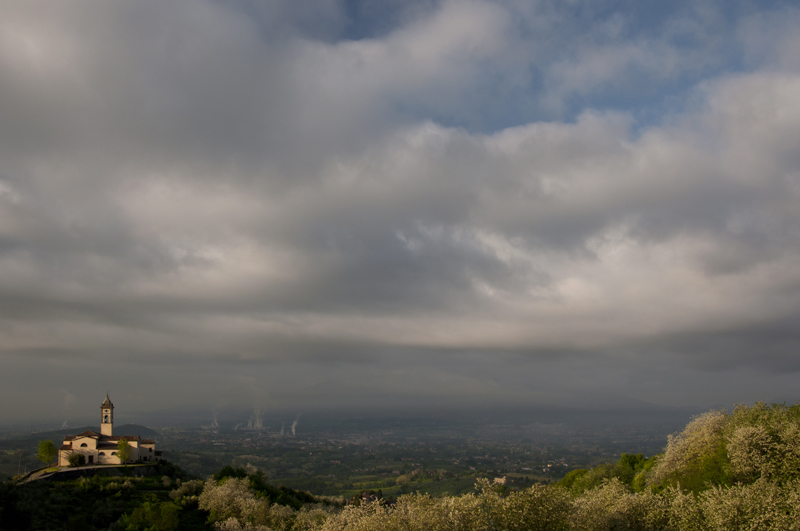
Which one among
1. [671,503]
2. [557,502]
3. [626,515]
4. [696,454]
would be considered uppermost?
[557,502]

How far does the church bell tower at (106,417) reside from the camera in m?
93.8

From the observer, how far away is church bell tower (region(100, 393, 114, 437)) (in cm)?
9375

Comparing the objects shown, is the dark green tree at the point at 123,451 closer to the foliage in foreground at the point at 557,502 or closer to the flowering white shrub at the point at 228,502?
the foliage in foreground at the point at 557,502

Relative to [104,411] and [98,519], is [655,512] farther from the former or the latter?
[104,411]

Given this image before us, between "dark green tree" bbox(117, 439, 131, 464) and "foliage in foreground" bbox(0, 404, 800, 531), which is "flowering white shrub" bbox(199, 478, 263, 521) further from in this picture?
"dark green tree" bbox(117, 439, 131, 464)

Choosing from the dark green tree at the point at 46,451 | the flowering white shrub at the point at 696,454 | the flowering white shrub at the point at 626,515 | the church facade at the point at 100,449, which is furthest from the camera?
the church facade at the point at 100,449

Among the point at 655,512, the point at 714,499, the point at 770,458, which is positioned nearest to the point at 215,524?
the point at 655,512

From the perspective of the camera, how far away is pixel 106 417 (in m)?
95.1

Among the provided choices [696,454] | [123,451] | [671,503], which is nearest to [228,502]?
[123,451]

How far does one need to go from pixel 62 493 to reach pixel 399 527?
51.5 meters

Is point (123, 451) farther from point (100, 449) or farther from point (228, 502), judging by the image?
point (228, 502)

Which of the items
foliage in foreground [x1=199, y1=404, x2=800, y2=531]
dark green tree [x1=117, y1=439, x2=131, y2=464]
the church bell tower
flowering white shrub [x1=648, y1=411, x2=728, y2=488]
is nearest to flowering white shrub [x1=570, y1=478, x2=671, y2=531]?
foliage in foreground [x1=199, y1=404, x2=800, y2=531]

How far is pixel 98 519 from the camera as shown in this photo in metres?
50.0

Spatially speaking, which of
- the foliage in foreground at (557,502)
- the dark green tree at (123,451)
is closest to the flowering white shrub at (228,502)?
the foliage in foreground at (557,502)
